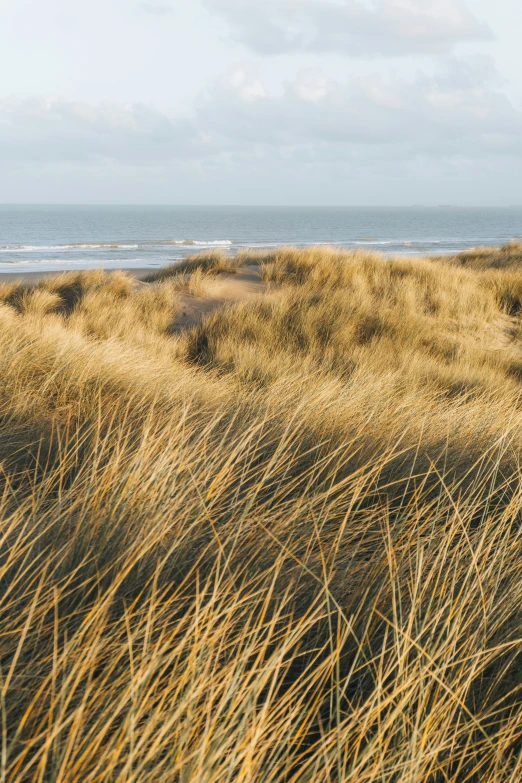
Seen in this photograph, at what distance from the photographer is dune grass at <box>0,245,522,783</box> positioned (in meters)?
1.20

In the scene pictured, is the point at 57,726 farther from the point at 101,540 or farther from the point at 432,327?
the point at 432,327

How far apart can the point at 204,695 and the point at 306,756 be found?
26 cm

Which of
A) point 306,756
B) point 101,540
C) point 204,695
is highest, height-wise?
point 101,540

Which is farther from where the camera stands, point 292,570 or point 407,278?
point 407,278

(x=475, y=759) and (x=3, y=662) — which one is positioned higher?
(x=3, y=662)

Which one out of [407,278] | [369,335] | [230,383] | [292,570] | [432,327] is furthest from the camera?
[407,278]

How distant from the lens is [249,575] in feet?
5.76

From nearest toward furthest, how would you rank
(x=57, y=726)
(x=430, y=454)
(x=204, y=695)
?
(x=57, y=726) < (x=204, y=695) < (x=430, y=454)

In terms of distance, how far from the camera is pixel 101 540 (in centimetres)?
179

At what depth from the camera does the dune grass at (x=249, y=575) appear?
1198mm

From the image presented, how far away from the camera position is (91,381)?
12.8ft

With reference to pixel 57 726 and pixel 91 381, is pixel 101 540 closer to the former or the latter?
pixel 57 726

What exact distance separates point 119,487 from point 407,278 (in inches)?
345

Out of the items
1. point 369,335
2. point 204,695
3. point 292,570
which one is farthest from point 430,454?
point 369,335
